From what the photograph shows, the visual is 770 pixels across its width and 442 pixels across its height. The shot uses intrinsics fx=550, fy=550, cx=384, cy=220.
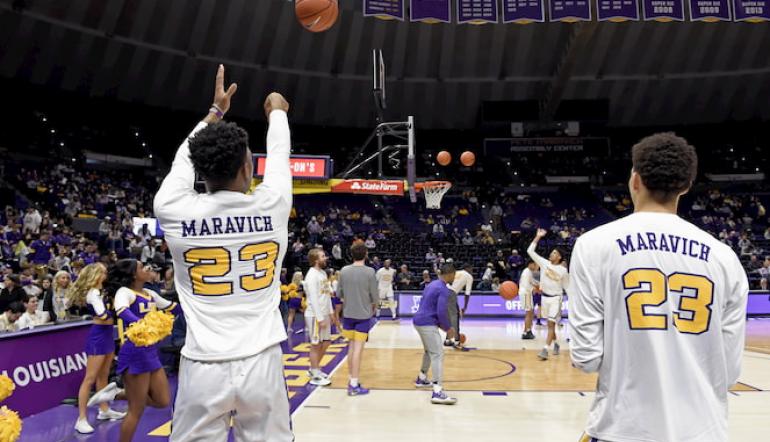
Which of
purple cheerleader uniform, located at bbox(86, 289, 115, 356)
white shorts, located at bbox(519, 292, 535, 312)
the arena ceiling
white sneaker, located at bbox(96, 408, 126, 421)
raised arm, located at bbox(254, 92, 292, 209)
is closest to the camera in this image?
raised arm, located at bbox(254, 92, 292, 209)

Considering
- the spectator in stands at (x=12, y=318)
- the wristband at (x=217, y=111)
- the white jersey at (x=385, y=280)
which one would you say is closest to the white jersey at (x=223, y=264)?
the wristband at (x=217, y=111)

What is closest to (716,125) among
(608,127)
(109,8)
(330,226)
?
(608,127)

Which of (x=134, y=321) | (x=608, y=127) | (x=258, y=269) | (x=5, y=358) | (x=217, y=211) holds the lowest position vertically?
(x=5, y=358)

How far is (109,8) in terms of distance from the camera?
21.1m

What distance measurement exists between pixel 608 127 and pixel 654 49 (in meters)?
6.84

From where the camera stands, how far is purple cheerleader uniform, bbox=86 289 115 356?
5223 millimetres

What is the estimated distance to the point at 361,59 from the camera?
2530 cm

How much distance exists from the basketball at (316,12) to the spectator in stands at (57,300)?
539cm

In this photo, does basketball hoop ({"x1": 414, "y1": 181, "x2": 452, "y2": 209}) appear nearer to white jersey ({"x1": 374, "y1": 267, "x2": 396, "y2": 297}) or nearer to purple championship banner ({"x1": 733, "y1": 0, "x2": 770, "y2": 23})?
white jersey ({"x1": 374, "y1": 267, "x2": 396, "y2": 297})

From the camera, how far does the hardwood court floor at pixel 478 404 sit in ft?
16.6

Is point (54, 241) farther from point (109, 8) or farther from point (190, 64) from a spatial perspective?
point (190, 64)

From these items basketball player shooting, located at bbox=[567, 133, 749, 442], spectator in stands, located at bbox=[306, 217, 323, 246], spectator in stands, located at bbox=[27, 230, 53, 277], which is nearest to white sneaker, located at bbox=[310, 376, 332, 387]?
basketball player shooting, located at bbox=[567, 133, 749, 442]

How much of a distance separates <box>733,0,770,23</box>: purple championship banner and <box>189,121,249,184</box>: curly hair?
52.7 ft

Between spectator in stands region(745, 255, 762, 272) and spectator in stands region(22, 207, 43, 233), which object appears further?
spectator in stands region(745, 255, 762, 272)
